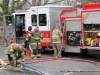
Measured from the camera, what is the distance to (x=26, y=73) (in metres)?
10.6

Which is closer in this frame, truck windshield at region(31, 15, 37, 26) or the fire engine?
the fire engine

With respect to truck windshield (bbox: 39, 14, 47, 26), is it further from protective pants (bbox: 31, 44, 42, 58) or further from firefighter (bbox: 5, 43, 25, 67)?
firefighter (bbox: 5, 43, 25, 67)

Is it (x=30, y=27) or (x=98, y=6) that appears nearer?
(x=98, y=6)

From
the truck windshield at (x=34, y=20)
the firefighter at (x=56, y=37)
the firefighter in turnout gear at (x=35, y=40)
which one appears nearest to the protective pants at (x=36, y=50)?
the firefighter in turnout gear at (x=35, y=40)

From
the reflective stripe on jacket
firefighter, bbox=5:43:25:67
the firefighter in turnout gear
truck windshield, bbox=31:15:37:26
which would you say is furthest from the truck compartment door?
firefighter, bbox=5:43:25:67

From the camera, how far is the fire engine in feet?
42.3

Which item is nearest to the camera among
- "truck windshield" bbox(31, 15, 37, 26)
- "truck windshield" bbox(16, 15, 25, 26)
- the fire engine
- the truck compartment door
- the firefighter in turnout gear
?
the fire engine

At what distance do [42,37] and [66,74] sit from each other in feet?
14.8

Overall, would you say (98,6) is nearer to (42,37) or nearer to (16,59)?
(42,37)

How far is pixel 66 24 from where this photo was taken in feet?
46.2

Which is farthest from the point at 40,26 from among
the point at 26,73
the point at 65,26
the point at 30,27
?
the point at 26,73

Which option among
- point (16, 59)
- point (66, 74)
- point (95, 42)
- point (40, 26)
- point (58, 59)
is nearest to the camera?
point (66, 74)

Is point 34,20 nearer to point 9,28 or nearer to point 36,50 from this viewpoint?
point 36,50

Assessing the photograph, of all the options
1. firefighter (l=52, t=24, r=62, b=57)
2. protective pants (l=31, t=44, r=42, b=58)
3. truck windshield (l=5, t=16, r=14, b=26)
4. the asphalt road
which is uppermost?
truck windshield (l=5, t=16, r=14, b=26)
